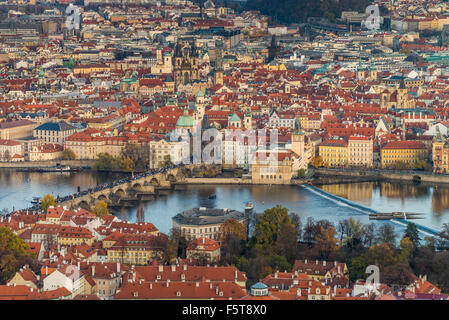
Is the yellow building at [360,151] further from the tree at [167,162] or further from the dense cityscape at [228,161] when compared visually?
the tree at [167,162]

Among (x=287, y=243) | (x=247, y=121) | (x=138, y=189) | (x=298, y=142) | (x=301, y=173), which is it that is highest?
(x=247, y=121)

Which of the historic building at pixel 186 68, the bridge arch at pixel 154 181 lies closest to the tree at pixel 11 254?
the bridge arch at pixel 154 181

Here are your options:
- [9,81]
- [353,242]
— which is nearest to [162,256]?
[353,242]

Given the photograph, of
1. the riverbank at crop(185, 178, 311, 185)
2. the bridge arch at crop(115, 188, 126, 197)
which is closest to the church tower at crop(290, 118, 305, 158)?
the riverbank at crop(185, 178, 311, 185)

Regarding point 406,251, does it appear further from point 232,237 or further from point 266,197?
point 266,197

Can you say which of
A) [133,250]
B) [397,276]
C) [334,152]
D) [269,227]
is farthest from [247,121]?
[397,276]
